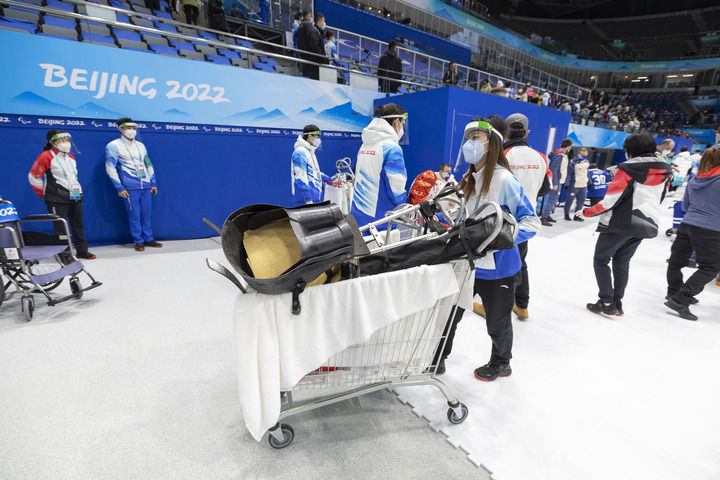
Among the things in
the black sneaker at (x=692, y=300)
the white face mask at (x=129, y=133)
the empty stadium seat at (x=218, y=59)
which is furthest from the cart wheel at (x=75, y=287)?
the black sneaker at (x=692, y=300)

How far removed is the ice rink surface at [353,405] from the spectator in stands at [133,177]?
1754 mm

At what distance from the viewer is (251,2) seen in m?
8.72

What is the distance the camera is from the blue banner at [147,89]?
3.81 meters

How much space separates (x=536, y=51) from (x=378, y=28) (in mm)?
16362

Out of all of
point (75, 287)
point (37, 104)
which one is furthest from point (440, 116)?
point (37, 104)

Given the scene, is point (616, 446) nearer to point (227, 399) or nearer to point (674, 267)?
point (227, 399)

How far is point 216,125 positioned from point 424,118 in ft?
11.7

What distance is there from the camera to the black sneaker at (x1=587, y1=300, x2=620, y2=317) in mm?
3061

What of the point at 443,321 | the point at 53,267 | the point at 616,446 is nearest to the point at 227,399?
the point at 443,321

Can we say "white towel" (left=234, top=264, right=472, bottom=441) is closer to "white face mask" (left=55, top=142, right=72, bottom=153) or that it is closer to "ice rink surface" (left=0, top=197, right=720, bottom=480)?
"ice rink surface" (left=0, top=197, right=720, bottom=480)

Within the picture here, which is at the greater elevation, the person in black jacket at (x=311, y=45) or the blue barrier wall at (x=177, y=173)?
the person in black jacket at (x=311, y=45)

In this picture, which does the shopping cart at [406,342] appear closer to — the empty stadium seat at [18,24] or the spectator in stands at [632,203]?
the spectator in stands at [632,203]

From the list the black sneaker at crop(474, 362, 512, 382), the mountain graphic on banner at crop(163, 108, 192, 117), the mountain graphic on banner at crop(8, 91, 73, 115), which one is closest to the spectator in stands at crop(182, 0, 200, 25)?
the mountain graphic on banner at crop(163, 108, 192, 117)

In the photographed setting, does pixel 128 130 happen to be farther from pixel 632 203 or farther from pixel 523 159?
pixel 632 203
